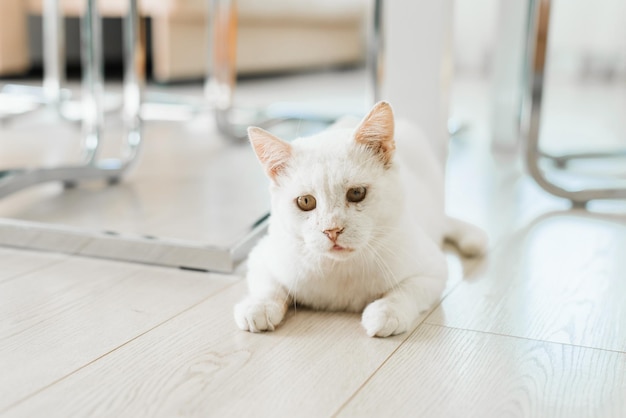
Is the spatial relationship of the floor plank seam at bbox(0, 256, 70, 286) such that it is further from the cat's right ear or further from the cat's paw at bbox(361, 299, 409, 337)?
the cat's paw at bbox(361, 299, 409, 337)

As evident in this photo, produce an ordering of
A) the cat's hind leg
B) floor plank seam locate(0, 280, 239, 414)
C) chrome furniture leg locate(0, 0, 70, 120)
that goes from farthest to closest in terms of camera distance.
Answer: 1. chrome furniture leg locate(0, 0, 70, 120)
2. the cat's hind leg
3. floor plank seam locate(0, 280, 239, 414)

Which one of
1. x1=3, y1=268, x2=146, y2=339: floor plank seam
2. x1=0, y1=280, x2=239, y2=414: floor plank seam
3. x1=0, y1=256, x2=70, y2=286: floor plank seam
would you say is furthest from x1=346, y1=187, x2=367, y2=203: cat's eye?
x1=0, y1=256, x2=70, y2=286: floor plank seam

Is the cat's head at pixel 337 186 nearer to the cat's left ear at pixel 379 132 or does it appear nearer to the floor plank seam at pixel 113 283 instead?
the cat's left ear at pixel 379 132

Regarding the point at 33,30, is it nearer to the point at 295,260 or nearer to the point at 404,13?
the point at 404,13

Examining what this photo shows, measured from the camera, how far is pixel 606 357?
3.18ft

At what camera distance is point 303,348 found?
38.8 inches

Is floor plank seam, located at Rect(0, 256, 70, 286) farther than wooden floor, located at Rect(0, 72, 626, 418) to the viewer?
Yes

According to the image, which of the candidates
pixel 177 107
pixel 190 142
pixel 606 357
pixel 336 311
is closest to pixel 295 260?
pixel 336 311

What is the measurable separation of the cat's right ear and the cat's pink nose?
0.44ft

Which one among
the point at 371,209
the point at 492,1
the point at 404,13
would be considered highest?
the point at 492,1

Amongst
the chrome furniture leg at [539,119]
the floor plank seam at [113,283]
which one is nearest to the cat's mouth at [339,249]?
Answer: the floor plank seam at [113,283]

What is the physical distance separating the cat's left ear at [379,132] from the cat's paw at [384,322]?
20 centimetres

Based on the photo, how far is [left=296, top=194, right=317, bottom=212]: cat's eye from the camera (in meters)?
1.00

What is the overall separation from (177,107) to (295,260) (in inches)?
87.5
